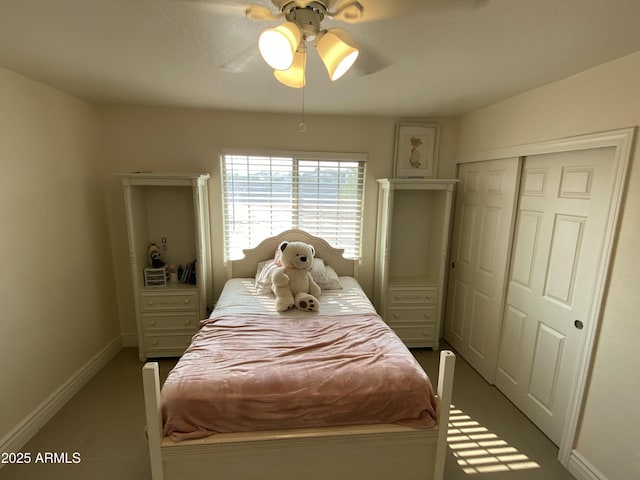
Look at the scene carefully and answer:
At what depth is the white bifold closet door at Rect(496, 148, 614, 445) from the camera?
1793mm

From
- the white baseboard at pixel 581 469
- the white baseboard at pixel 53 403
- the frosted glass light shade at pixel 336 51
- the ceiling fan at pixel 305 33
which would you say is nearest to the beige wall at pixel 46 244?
the white baseboard at pixel 53 403

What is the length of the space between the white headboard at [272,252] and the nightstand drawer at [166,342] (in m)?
0.71

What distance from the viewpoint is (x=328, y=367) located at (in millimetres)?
1636

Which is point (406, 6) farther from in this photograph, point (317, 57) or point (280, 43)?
point (317, 57)

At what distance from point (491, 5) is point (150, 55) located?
5.37ft

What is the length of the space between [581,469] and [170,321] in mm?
3117

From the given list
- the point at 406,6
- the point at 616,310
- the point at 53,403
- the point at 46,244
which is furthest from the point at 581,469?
the point at 46,244

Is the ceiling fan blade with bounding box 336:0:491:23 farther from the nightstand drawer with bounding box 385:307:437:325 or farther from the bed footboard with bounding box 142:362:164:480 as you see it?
the nightstand drawer with bounding box 385:307:437:325

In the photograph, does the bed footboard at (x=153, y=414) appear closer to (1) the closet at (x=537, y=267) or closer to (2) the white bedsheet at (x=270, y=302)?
(2) the white bedsheet at (x=270, y=302)

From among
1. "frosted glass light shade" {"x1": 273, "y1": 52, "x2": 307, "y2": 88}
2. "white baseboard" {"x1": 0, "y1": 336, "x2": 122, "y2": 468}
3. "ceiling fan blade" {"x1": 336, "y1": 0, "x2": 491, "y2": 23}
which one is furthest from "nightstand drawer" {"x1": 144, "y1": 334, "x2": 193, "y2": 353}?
"ceiling fan blade" {"x1": 336, "y1": 0, "x2": 491, "y2": 23}

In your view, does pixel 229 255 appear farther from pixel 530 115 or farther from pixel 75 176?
pixel 530 115

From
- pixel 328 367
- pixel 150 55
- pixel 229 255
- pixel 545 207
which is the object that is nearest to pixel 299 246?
pixel 229 255

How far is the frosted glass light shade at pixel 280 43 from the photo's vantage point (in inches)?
38.1

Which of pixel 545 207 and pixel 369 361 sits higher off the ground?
pixel 545 207
